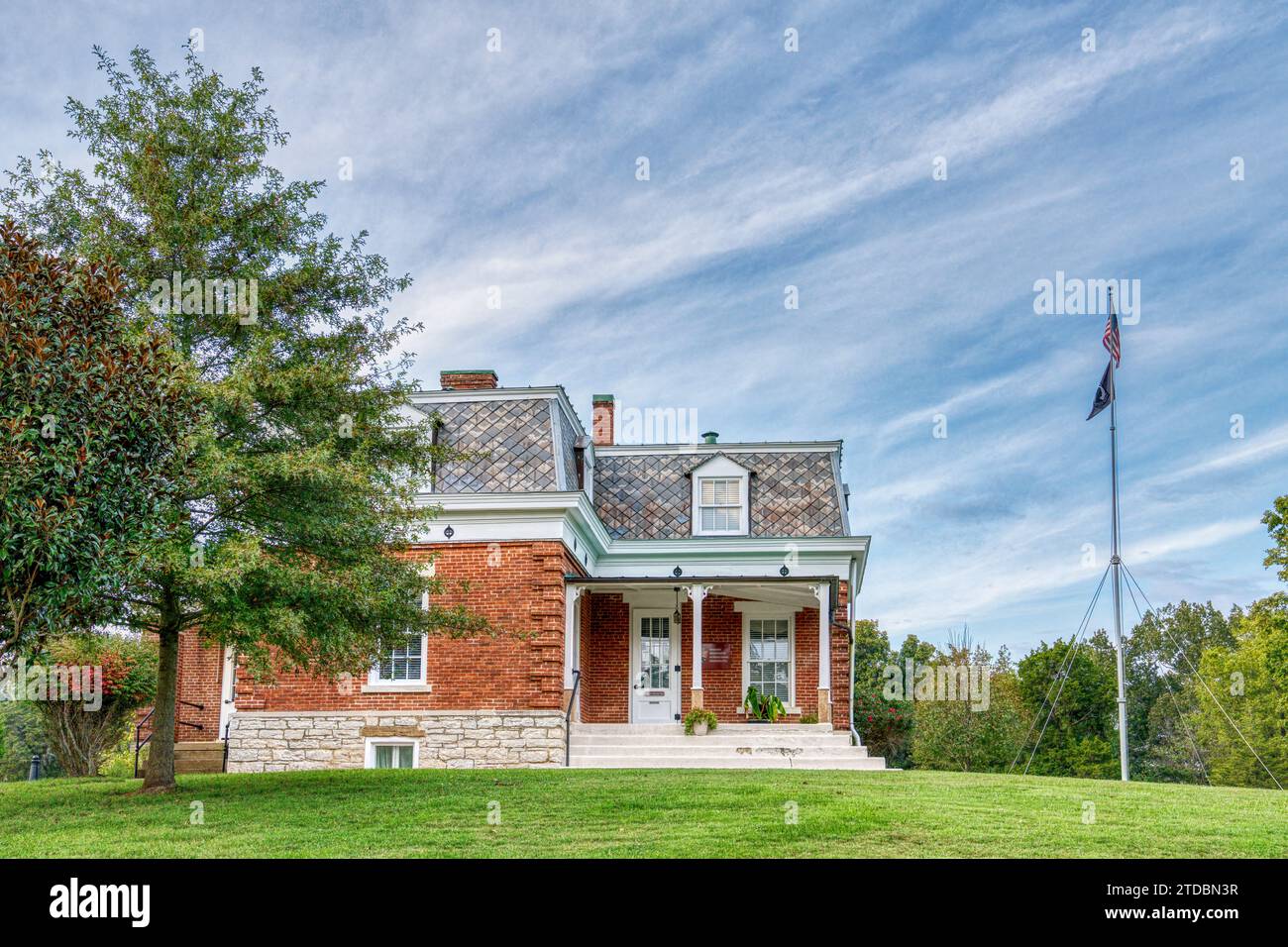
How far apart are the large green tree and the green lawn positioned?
74.8 inches

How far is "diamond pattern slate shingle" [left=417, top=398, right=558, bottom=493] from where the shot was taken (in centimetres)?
2112

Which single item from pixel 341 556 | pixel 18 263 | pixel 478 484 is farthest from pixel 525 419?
pixel 18 263

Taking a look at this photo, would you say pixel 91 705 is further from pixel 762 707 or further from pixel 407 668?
pixel 762 707

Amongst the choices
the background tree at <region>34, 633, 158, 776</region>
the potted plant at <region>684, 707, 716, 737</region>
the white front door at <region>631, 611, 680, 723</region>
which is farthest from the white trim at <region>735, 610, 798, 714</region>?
the background tree at <region>34, 633, 158, 776</region>

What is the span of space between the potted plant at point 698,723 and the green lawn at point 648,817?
156 inches

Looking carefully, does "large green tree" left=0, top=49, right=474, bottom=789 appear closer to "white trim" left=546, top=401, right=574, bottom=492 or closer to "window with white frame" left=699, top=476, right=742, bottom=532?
"white trim" left=546, top=401, right=574, bottom=492

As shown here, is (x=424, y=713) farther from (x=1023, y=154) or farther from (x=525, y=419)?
(x=1023, y=154)

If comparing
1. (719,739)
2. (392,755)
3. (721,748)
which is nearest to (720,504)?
(719,739)

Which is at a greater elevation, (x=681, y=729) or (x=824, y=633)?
(x=824, y=633)

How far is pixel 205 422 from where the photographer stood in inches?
486

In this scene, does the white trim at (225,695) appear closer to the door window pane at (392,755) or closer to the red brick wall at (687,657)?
the door window pane at (392,755)

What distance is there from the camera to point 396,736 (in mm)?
20281

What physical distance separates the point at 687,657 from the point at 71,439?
15407mm
